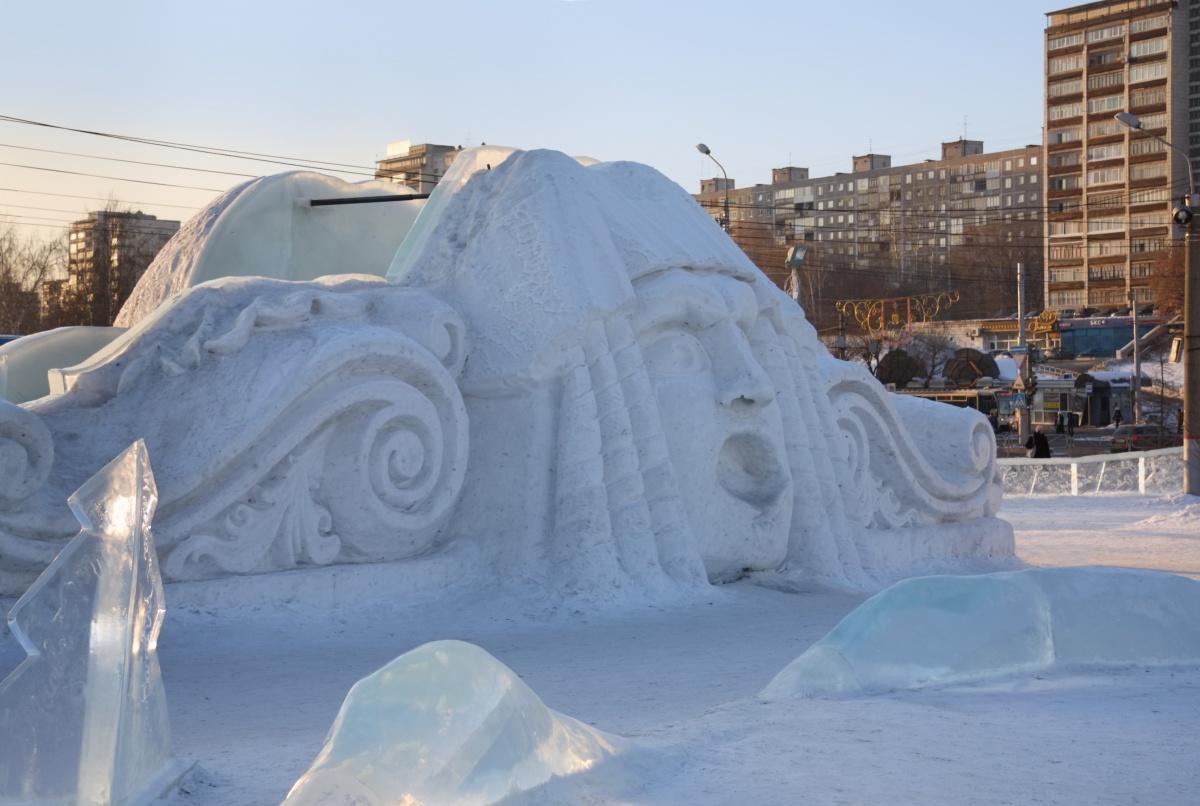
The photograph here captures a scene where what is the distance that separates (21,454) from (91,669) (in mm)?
2814

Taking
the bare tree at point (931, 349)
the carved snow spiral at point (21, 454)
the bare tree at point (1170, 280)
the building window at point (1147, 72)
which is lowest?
the carved snow spiral at point (21, 454)

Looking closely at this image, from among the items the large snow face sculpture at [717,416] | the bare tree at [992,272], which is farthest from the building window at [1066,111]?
the large snow face sculpture at [717,416]

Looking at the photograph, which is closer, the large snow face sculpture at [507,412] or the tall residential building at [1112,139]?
the large snow face sculpture at [507,412]

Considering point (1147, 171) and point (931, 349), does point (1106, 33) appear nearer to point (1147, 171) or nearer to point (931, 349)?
point (1147, 171)

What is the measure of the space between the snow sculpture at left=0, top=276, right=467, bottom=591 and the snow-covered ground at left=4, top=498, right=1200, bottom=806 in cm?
32

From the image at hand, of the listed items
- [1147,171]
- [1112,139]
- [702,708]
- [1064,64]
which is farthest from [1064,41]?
[702,708]

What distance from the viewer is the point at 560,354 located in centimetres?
683

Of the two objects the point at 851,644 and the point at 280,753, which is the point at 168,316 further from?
the point at 851,644

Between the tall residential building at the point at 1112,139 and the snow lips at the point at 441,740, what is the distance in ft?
210

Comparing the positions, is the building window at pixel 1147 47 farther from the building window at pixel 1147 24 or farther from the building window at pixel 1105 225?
the building window at pixel 1105 225

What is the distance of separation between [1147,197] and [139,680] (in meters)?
67.9

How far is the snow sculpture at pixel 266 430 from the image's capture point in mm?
5730

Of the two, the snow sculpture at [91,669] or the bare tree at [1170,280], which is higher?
the bare tree at [1170,280]

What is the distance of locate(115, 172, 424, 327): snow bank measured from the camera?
8.66 m
